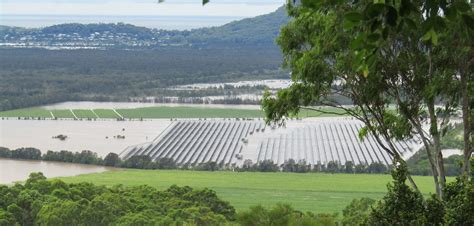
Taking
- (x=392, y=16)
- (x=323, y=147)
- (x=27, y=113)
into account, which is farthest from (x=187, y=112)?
(x=392, y=16)

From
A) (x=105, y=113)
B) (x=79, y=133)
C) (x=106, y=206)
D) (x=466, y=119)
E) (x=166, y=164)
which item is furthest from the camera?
(x=105, y=113)

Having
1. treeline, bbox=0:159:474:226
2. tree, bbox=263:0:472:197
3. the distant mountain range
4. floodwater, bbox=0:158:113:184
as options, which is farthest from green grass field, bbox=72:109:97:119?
the distant mountain range

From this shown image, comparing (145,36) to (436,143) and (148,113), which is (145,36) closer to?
(148,113)

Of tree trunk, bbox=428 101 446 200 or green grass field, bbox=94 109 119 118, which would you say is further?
green grass field, bbox=94 109 119 118

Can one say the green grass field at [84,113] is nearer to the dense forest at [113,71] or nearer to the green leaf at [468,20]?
the dense forest at [113,71]

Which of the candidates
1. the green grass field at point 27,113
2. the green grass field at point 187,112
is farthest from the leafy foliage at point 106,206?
the green grass field at point 27,113

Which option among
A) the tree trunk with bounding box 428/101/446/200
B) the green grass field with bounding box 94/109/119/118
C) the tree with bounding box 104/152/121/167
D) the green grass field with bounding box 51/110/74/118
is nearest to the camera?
the tree trunk with bounding box 428/101/446/200

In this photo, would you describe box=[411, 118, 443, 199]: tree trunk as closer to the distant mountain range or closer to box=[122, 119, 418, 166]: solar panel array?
box=[122, 119, 418, 166]: solar panel array
